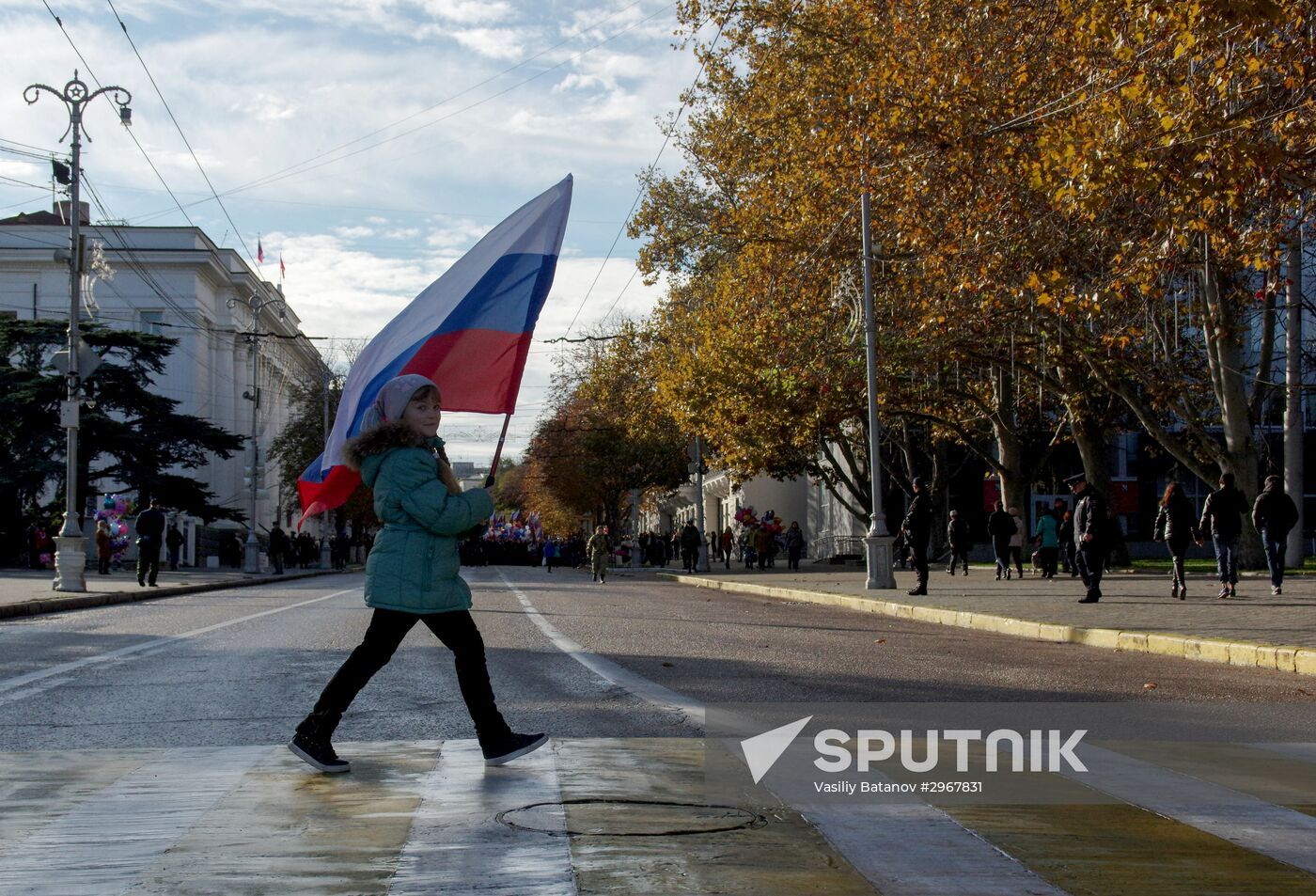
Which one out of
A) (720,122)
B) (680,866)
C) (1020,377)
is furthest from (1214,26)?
(720,122)

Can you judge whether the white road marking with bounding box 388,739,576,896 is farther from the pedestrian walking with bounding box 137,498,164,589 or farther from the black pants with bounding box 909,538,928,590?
the pedestrian walking with bounding box 137,498,164,589

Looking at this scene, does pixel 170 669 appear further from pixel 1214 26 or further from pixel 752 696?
pixel 1214 26

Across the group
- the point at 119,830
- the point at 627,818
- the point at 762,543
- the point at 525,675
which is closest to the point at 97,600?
the point at 525,675

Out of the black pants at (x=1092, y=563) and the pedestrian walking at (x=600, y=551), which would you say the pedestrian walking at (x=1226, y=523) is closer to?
the black pants at (x=1092, y=563)

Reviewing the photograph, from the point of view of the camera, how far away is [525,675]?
1056 centimetres

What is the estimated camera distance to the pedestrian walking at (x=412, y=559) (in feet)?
19.1

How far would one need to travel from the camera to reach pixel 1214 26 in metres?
11.8

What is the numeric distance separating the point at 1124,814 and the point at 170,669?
8494 millimetres

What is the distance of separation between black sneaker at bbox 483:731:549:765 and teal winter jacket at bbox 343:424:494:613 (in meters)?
0.62

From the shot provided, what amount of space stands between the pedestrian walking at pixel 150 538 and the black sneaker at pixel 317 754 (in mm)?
23848

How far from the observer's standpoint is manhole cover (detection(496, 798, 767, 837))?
4.75 m

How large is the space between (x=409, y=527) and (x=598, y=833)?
1751 millimetres

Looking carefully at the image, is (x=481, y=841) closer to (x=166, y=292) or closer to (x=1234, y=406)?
(x=1234, y=406)

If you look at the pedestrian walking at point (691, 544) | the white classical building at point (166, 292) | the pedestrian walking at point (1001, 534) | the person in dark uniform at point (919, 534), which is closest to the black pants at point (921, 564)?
the person in dark uniform at point (919, 534)
